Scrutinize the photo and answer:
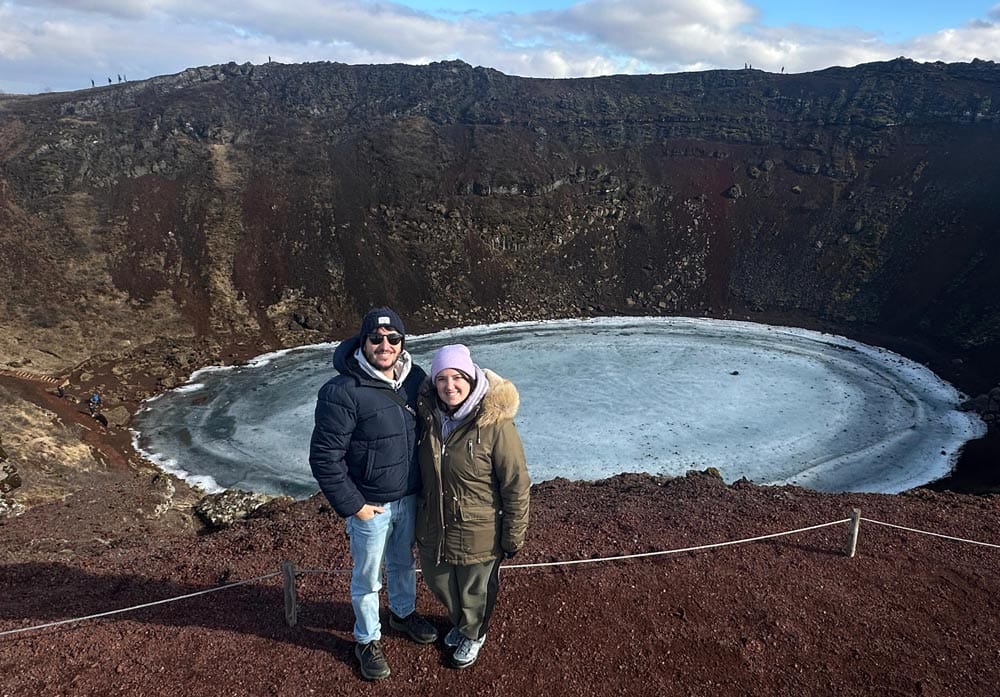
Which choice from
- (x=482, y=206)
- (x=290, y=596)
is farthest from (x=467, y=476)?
(x=482, y=206)

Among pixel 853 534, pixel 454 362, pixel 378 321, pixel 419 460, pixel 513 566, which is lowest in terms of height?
pixel 853 534

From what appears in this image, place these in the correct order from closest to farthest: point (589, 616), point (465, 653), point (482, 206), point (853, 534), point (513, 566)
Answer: point (465, 653) < point (589, 616) < point (513, 566) < point (853, 534) < point (482, 206)

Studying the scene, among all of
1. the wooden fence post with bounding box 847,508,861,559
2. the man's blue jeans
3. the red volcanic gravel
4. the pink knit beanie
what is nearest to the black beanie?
the pink knit beanie

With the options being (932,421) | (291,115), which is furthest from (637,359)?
(291,115)

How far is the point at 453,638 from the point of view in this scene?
6.14m

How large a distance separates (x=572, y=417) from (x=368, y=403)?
66.3 feet

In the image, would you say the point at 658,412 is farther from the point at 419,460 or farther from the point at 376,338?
the point at 376,338

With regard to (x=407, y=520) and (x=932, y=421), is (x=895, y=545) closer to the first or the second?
(x=407, y=520)

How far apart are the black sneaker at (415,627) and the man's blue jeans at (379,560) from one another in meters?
0.15

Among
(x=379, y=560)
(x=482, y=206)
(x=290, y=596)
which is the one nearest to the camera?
(x=379, y=560)

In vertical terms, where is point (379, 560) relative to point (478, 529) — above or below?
below

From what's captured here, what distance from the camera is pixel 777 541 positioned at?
9219mm

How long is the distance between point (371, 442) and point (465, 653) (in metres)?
2.55

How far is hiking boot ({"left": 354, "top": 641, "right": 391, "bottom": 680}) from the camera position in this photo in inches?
227
